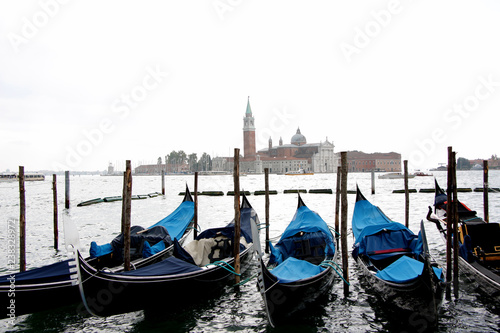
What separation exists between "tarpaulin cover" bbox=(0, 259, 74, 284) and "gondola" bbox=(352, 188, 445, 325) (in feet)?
10.9

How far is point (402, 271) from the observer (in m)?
3.93

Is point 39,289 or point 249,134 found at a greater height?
point 249,134

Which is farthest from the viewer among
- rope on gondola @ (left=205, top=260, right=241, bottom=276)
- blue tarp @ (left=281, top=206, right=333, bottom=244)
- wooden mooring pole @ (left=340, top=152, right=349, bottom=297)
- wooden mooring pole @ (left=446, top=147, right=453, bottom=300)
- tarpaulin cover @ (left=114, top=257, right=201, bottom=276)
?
blue tarp @ (left=281, top=206, right=333, bottom=244)

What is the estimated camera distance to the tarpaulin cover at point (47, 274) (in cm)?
379

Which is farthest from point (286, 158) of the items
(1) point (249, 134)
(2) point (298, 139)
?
(2) point (298, 139)

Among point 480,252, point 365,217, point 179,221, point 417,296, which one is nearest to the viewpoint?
point 417,296

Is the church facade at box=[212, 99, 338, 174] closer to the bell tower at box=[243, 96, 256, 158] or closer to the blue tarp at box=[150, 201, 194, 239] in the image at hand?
the bell tower at box=[243, 96, 256, 158]

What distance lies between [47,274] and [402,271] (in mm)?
3704

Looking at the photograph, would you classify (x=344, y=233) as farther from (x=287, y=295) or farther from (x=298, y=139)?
(x=298, y=139)

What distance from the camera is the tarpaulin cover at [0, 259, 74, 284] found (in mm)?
3789

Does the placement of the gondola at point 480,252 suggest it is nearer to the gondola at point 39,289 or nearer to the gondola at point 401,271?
the gondola at point 401,271

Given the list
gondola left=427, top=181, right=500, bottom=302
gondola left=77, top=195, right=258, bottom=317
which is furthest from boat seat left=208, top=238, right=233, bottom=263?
gondola left=427, top=181, right=500, bottom=302

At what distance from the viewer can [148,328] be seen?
387 centimetres

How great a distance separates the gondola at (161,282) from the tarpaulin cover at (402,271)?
1.52 meters
